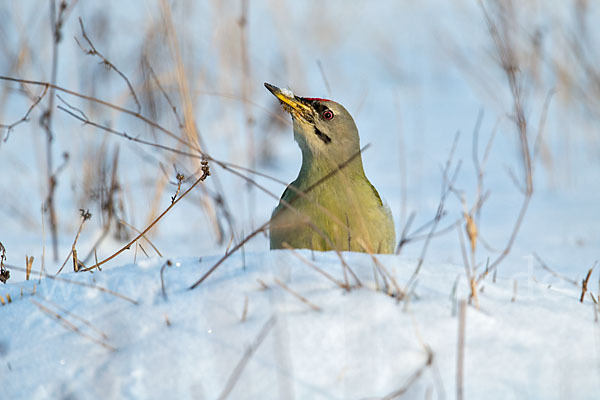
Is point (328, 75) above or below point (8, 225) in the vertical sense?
above

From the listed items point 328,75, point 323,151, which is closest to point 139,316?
point 323,151

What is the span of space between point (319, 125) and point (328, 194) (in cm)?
46

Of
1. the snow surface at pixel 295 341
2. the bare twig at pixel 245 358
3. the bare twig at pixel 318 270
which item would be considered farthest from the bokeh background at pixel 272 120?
the bare twig at pixel 245 358

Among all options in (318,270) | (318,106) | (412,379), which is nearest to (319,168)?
(318,106)

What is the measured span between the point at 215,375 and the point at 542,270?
2380 millimetres

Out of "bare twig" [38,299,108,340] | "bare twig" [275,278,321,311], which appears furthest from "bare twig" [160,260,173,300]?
"bare twig" [275,278,321,311]

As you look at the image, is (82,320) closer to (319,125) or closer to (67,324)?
(67,324)

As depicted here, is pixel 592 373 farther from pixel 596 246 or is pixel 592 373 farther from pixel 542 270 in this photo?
pixel 596 246

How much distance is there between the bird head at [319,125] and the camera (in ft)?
10.9

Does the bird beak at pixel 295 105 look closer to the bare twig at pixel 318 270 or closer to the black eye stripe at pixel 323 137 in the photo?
the black eye stripe at pixel 323 137

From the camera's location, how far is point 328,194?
3006 mm

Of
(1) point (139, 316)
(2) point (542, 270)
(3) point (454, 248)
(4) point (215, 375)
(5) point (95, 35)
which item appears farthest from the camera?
(5) point (95, 35)

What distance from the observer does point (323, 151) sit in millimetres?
3287

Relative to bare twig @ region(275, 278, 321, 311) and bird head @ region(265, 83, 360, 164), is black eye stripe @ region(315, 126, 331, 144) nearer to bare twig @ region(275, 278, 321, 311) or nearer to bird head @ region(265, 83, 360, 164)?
bird head @ region(265, 83, 360, 164)
